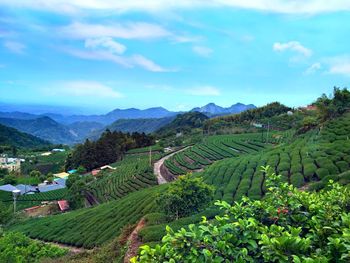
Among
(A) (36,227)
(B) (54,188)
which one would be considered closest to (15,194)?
(B) (54,188)

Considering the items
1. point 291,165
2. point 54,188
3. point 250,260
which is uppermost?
point 250,260

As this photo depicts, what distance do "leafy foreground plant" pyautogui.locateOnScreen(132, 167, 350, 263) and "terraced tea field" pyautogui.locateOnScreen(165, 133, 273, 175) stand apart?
36434 millimetres

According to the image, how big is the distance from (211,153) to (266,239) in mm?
44946

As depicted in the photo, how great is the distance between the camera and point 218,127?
7850 cm

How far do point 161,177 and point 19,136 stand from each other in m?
138

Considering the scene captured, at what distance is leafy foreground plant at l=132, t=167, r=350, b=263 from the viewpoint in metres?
3.45

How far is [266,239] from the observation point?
11.2 feet

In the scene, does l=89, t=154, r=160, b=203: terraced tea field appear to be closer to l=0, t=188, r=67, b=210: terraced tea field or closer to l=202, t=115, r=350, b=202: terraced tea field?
l=0, t=188, r=67, b=210: terraced tea field

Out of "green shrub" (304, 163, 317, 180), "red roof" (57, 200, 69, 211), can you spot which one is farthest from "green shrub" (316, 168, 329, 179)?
"red roof" (57, 200, 69, 211)

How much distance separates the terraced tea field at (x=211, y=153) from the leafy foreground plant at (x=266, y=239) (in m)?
36.4

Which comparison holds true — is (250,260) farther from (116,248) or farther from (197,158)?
(197,158)

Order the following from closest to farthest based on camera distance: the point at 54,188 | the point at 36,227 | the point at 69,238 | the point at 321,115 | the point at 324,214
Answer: the point at 324,214, the point at 69,238, the point at 36,227, the point at 321,115, the point at 54,188

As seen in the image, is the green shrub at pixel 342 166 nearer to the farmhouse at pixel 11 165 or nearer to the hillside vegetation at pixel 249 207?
the hillside vegetation at pixel 249 207

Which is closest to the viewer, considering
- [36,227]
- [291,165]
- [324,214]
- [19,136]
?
[324,214]
